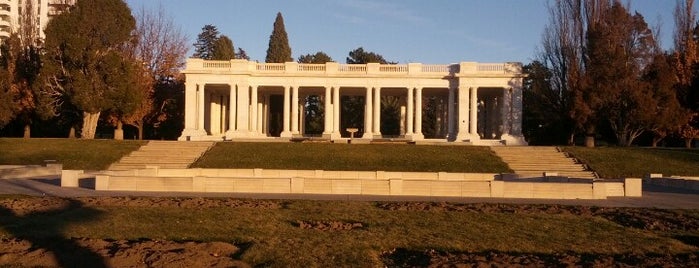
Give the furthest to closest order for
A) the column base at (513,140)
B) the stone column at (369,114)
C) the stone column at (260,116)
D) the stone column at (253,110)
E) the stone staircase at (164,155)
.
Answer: the stone column at (260,116) < the stone column at (253,110) < the stone column at (369,114) < the column base at (513,140) < the stone staircase at (164,155)

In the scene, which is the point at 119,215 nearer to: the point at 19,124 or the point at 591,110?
the point at 591,110

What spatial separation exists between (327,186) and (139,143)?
2865cm

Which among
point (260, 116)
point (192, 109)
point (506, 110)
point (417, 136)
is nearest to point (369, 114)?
point (417, 136)

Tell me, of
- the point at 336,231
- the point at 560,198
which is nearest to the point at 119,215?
the point at 336,231

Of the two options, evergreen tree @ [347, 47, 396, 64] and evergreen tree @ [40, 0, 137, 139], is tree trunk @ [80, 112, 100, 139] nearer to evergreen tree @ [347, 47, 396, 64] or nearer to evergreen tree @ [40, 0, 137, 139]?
evergreen tree @ [40, 0, 137, 139]

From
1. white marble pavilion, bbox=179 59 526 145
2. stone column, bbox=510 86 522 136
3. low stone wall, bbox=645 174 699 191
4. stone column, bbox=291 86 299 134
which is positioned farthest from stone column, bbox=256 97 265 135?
low stone wall, bbox=645 174 699 191

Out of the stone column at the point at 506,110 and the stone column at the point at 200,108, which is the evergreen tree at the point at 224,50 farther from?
the stone column at the point at 506,110

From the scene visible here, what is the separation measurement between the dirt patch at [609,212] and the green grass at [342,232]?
64cm

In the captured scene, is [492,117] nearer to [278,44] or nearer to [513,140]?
[513,140]

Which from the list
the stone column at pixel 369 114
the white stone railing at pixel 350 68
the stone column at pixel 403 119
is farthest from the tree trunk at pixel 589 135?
the white stone railing at pixel 350 68

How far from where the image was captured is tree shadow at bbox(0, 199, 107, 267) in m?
10.1

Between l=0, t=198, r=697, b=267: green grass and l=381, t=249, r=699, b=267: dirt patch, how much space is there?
363mm

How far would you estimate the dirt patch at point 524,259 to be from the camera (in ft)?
33.2

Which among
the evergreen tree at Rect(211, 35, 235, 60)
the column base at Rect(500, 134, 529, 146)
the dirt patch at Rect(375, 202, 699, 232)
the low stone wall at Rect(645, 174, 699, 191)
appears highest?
the evergreen tree at Rect(211, 35, 235, 60)
